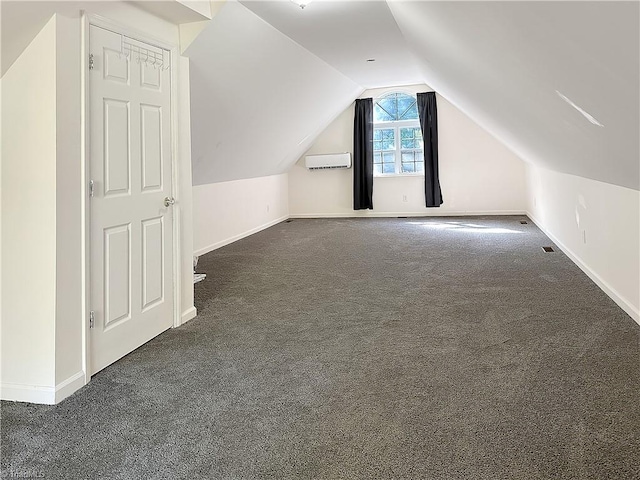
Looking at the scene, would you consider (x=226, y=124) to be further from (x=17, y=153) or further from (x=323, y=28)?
(x=17, y=153)

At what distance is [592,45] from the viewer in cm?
157

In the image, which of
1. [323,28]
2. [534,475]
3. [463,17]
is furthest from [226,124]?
[534,475]

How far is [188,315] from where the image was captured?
3121mm

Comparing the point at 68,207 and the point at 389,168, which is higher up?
the point at 389,168

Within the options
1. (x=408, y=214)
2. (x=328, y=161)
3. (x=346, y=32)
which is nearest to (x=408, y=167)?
(x=408, y=214)

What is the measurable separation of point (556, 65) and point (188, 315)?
2457 millimetres

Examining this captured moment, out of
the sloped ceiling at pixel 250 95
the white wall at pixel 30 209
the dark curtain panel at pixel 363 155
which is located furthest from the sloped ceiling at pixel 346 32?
the dark curtain panel at pixel 363 155

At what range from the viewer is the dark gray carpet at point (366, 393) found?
1.59m

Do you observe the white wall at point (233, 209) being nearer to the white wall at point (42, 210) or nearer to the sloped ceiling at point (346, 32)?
the sloped ceiling at point (346, 32)

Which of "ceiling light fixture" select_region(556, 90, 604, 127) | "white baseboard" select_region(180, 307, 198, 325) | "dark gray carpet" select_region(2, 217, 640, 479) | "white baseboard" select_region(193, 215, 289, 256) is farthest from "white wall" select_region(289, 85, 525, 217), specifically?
"ceiling light fixture" select_region(556, 90, 604, 127)

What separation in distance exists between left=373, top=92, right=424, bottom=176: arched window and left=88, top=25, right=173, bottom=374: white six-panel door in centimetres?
624

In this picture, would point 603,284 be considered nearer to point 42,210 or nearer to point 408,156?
point 42,210

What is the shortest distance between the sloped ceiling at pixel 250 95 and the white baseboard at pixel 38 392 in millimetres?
2207

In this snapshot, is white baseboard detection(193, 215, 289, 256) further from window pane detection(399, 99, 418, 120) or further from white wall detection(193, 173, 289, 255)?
window pane detection(399, 99, 418, 120)
